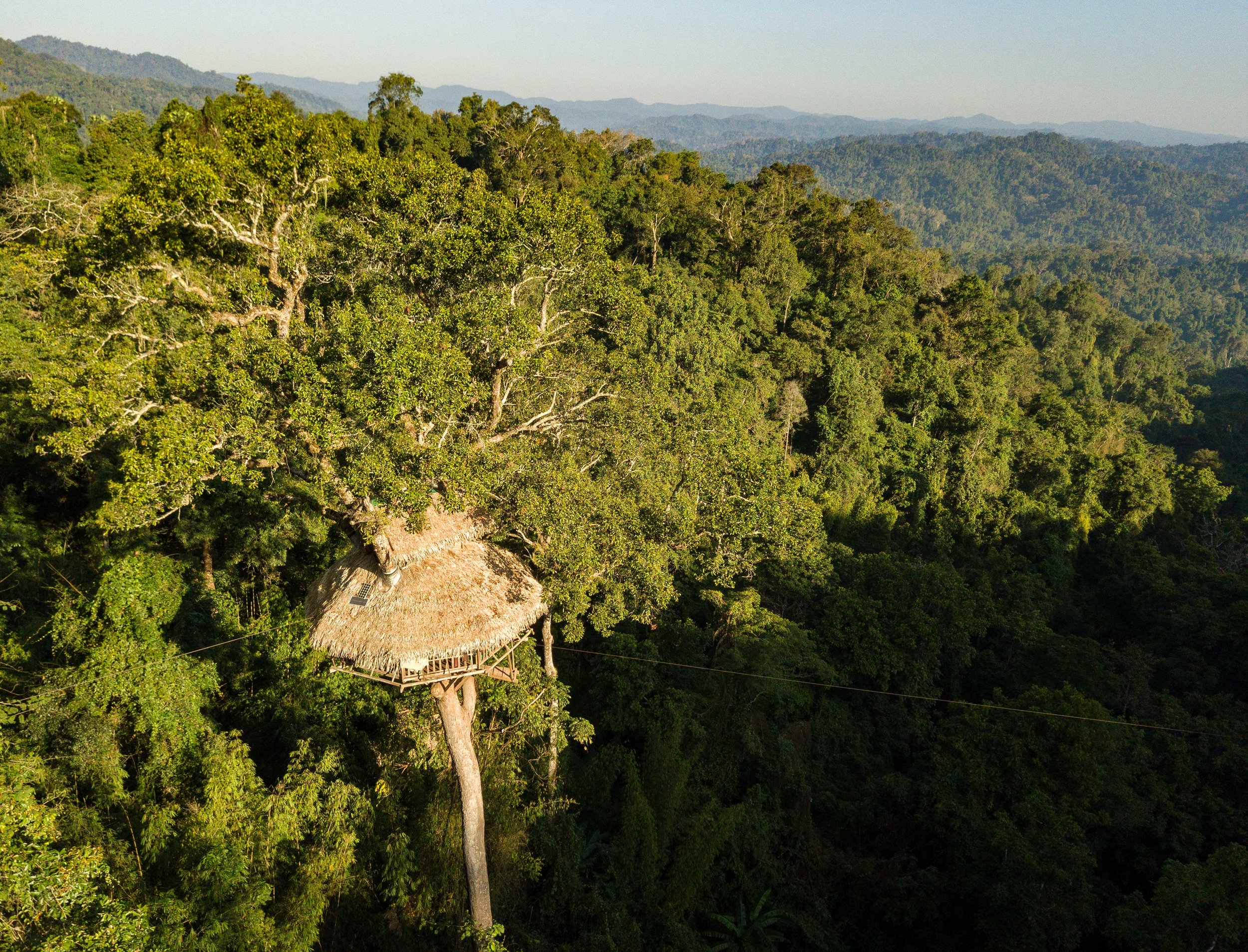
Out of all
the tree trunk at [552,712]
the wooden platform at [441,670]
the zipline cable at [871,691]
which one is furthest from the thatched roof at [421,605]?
the zipline cable at [871,691]

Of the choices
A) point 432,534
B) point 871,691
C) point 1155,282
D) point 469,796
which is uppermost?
point 1155,282

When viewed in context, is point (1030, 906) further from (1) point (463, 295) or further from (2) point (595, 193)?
(2) point (595, 193)

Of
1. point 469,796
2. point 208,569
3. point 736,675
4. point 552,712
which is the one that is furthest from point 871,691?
point 208,569

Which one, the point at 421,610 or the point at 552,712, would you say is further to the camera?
the point at 552,712

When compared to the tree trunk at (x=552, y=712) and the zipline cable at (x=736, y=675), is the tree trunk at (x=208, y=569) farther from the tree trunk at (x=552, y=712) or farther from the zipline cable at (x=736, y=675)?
the tree trunk at (x=552, y=712)

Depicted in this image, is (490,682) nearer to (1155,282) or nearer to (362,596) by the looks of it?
(362,596)

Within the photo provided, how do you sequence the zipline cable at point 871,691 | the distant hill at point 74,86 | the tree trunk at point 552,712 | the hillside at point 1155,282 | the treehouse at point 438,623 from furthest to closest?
the hillside at point 1155,282 → the distant hill at point 74,86 → the zipline cable at point 871,691 → the tree trunk at point 552,712 → the treehouse at point 438,623

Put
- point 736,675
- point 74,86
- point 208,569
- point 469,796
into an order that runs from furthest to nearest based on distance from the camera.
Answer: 1. point 74,86
2. point 736,675
3. point 208,569
4. point 469,796
